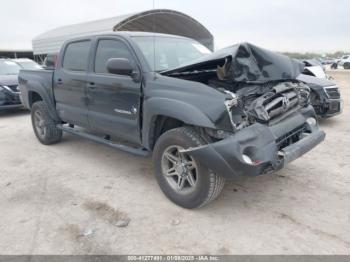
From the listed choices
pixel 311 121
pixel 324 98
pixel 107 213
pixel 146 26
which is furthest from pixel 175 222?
pixel 146 26

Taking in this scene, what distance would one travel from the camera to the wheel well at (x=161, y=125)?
3.71 m

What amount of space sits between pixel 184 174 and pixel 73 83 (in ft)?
8.25

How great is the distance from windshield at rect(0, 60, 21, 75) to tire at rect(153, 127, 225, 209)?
843 cm

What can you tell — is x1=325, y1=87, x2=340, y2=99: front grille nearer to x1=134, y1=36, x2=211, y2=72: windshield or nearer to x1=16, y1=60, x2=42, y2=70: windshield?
x1=134, y1=36, x2=211, y2=72: windshield

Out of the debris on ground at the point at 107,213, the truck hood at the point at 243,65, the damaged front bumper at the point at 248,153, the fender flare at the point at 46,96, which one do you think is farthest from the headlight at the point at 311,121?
the fender flare at the point at 46,96

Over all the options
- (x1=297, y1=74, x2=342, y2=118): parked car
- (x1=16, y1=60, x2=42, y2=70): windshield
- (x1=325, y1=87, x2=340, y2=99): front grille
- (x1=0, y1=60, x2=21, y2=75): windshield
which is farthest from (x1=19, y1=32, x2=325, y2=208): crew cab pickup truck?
(x1=16, y1=60, x2=42, y2=70): windshield

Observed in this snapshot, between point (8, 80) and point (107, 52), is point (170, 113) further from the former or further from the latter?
point (8, 80)

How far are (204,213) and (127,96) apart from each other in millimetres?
1686

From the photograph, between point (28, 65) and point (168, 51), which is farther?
point (28, 65)

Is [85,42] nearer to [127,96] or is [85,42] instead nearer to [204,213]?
[127,96]

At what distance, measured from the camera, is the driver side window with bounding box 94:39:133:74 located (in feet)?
13.9

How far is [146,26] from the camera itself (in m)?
28.9

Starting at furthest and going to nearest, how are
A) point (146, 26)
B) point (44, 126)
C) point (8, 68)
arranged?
1. point (146, 26)
2. point (8, 68)
3. point (44, 126)

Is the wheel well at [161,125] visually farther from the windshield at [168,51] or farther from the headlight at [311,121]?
the headlight at [311,121]
